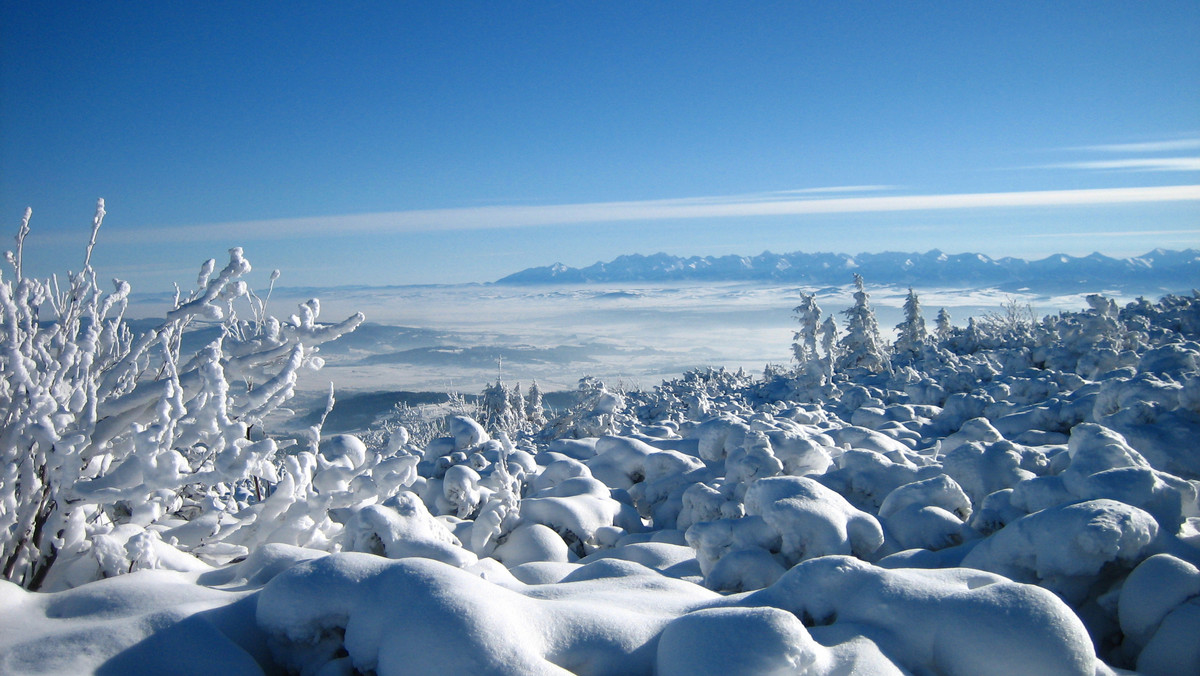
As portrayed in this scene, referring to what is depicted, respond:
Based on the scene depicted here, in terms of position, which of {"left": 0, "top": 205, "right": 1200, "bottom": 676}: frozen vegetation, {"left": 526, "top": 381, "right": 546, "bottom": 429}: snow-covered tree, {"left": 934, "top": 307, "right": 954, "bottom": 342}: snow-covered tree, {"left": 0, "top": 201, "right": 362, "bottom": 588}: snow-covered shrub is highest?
{"left": 0, "top": 201, "right": 362, "bottom": 588}: snow-covered shrub

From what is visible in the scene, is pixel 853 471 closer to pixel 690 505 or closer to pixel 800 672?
pixel 690 505

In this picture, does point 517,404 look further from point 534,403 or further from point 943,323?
point 943,323

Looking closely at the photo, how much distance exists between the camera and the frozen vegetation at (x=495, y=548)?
257 cm

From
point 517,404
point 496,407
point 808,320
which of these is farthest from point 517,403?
point 808,320

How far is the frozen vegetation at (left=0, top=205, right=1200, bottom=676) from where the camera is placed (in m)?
2.57

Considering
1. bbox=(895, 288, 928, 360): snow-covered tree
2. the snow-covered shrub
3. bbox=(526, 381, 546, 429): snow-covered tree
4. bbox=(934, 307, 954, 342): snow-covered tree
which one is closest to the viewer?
the snow-covered shrub

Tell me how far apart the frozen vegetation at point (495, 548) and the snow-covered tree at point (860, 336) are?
27.2 meters

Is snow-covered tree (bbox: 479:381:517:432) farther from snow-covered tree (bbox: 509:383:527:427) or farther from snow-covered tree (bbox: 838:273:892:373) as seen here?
snow-covered tree (bbox: 838:273:892:373)

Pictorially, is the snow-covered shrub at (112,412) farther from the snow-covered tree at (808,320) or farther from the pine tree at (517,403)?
the pine tree at (517,403)

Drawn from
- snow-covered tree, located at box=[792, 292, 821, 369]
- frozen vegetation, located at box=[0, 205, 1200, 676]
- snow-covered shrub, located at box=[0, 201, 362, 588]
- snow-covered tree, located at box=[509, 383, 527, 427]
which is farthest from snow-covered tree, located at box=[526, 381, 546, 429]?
snow-covered shrub, located at box=[0, 201, 362, 588]

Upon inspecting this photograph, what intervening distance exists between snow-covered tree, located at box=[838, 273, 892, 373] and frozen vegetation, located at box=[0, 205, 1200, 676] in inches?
1071

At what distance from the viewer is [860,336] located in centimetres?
3316

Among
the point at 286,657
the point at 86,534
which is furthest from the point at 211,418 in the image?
the point at 286,657

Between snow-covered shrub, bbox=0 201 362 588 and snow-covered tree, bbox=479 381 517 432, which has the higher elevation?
snow-covered shrub, bbox=0 201 362 588
